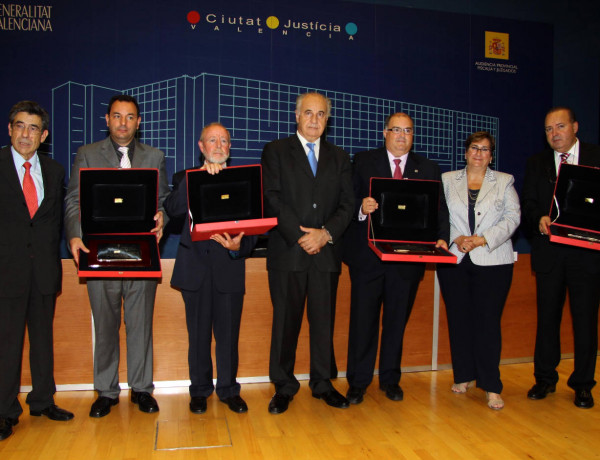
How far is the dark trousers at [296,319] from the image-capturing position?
9.77 feet

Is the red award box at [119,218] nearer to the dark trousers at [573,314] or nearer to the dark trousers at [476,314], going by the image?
the dark trousers at [476,314]

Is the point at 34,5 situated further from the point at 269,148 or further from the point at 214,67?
the point at 269,148

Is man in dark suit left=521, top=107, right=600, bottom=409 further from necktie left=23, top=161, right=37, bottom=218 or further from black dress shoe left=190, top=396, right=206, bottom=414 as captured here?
necktie left=23, top=161, right=37, bottom=218

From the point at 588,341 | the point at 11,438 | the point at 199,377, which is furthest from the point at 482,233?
the point at 11,438

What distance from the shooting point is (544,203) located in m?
3.28

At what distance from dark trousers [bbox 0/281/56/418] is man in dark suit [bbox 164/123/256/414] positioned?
0.70 m

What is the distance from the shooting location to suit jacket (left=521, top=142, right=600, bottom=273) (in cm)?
314

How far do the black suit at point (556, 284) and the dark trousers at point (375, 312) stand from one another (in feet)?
2.66

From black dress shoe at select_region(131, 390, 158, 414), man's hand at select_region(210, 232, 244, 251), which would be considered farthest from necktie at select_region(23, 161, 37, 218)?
black dress shoe at select_region(131, 390, 158, 414)

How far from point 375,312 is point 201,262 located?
1.09 m

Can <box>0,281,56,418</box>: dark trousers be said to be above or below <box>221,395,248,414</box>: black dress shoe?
Result: above

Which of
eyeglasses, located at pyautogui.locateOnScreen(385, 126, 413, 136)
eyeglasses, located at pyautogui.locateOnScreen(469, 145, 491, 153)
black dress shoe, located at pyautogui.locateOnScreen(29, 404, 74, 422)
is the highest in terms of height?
eyeglasses, located at pyautogui.locateOnScreen(385, 126, 413, 136)

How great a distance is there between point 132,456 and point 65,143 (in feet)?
8.37

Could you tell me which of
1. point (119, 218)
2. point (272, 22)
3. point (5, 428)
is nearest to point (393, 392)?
point (119, 218)
